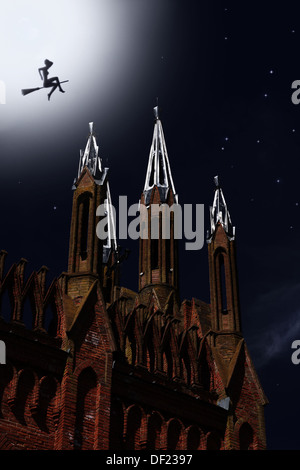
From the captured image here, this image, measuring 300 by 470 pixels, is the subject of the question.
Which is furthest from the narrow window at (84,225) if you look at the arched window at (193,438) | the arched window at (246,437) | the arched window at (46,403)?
the arched window at (246,437)

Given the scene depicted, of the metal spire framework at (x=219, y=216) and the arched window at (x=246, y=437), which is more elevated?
the metal spire framework at (x=219, y=216)

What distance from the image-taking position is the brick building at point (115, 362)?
2062 centimetres

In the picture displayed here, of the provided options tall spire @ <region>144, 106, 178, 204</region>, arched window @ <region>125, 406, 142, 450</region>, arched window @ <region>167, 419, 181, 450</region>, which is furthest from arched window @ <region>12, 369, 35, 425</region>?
tall spire @ <region>144, 106, 178, 204</region>

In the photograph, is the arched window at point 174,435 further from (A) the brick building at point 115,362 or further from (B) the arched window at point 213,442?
(B) the arched window at point 213,442

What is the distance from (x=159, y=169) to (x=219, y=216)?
423cm

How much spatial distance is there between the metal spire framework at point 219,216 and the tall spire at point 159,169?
1.66 m

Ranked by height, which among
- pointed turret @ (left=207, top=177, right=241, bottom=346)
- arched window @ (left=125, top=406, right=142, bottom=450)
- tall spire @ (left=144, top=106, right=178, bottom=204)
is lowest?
arched window @ (left=125, top=406, right=142, bottom=450)

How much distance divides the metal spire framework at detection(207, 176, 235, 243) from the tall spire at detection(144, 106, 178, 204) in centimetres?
166

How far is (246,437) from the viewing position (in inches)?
971

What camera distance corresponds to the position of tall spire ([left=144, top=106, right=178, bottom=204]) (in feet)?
102

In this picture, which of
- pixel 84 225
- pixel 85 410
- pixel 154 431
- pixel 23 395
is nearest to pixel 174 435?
pixel 154 431

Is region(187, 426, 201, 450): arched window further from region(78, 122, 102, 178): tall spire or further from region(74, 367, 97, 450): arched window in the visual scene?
region(78, 122, 102, 178): tall spire
